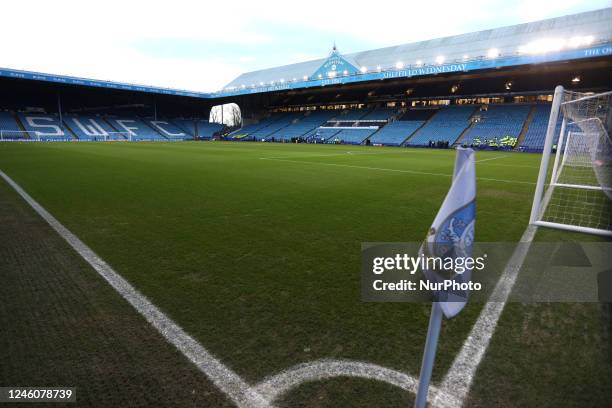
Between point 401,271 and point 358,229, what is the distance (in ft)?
4.64

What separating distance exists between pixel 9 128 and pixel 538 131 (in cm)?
5943

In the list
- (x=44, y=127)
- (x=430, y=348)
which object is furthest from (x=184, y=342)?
(x=44, y=127)

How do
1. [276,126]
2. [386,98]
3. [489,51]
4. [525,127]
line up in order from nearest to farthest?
[525,127] < [489,51] < [386,98] < [276,126]

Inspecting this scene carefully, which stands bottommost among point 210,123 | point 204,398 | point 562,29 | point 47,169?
point 204,398

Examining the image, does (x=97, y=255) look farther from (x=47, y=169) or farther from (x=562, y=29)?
(x=562, y=29)

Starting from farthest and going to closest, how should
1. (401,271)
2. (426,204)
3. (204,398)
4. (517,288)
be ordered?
(426,204), (401,271), (517,288), (204,398)

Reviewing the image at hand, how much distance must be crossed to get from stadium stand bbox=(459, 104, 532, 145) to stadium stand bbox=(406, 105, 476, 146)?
43.0 inches

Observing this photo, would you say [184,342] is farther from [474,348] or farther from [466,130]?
[466,130]

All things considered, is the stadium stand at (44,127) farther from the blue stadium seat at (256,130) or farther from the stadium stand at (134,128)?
the blue stadium seat at (256,130)

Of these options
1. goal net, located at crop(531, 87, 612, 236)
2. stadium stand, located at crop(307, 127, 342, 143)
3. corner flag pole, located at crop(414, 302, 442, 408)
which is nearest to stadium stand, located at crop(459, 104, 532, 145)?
stadium stand, located at crop(307, 127, 342, 143)

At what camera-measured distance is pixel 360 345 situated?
2191mm

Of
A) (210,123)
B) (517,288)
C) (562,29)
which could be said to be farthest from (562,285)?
(210,123)

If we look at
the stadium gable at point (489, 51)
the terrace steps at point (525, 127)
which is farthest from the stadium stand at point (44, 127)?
the terrace steps at point (525, 127)

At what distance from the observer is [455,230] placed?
3.70 feet
